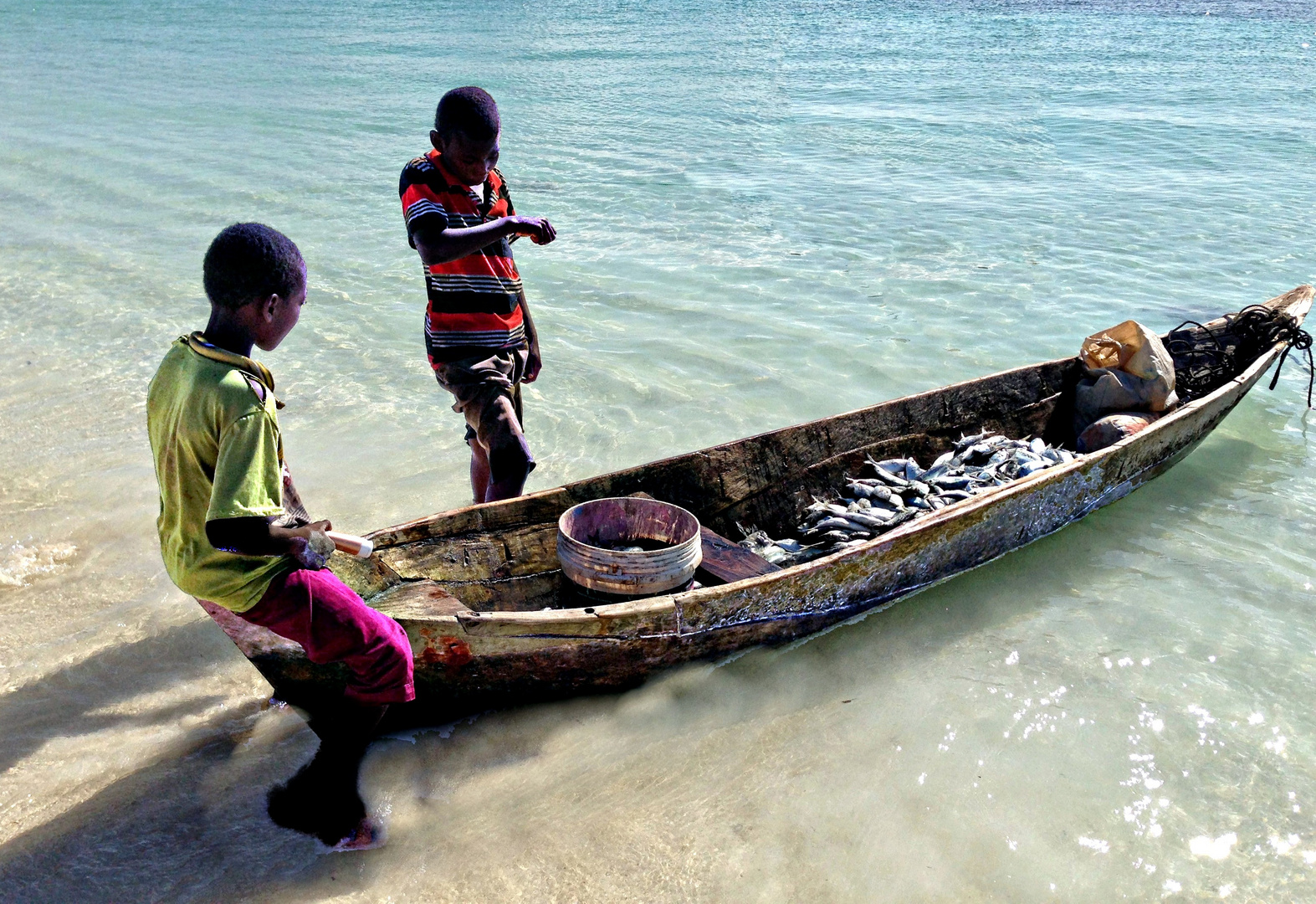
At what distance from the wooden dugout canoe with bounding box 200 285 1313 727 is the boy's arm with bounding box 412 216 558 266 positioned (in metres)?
1.20

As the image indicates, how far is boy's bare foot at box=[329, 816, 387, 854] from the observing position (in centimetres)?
365

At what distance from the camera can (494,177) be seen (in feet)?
15.8

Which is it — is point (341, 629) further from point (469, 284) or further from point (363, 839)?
point (469, 284)

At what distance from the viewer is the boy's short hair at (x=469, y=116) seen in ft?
14.0

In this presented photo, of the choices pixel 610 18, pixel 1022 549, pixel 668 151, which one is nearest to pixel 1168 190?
pixel 668 151

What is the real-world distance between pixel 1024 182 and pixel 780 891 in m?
14.1

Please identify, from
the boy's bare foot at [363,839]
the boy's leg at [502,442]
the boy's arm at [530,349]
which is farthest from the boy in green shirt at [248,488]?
the boy's arm at [530,349]

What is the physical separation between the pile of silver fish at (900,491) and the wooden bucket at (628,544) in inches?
26.7

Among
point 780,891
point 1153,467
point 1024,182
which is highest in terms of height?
point 1024,182

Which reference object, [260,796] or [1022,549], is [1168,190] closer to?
[1022,549]

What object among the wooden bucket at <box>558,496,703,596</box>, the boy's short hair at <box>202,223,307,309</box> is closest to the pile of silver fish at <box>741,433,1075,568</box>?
the wooden bucket at <box>558,496,703,596</box>

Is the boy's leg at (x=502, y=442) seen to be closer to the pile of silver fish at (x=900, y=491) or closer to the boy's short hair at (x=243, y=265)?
the pile of silver fish at (x=900, y=491)

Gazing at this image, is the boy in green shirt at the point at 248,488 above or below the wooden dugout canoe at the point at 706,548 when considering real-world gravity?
above

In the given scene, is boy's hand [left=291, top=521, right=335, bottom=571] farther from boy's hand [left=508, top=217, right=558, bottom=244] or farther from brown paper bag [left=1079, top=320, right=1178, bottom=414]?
brown paper bag [left=1079, top=320, right=1178, bottom=414]
